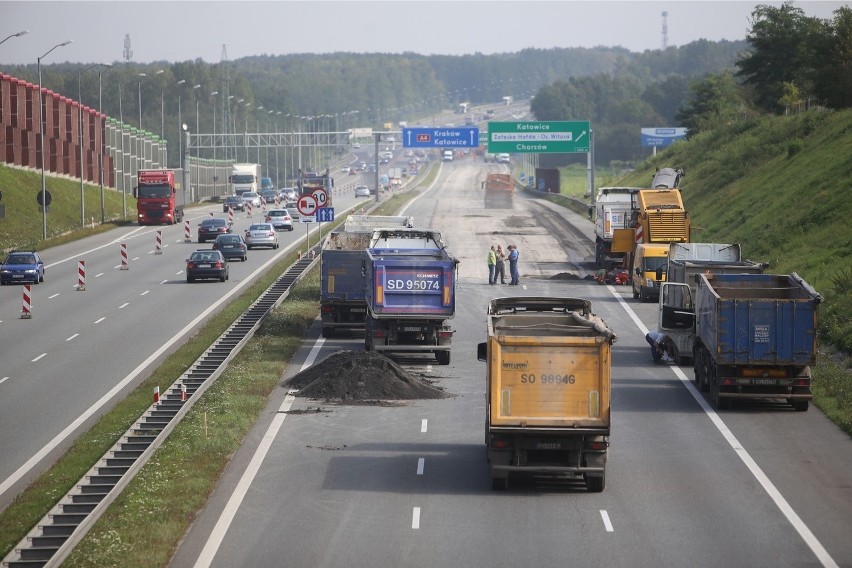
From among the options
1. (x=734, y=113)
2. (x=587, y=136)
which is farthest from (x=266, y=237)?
(x=734, y=113)

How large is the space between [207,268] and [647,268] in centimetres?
1864

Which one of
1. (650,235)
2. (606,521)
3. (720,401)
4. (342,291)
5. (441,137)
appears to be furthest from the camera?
(441,137)

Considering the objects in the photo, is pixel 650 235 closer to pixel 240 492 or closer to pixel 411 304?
pixel 411 304

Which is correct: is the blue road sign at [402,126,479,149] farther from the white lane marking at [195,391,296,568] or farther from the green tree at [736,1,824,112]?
the white lane marking at [195,391,296,568]

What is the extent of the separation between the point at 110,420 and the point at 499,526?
451 inches

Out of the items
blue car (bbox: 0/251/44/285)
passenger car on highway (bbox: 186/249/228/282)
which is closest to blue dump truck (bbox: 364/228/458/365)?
passenger car on highway (bbox: 186/249/228/282)

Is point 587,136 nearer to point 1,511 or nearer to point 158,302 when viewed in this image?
point 158,302

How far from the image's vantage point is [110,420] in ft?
95.9

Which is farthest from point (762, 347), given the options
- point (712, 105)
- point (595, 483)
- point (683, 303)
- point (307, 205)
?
point (712, 105)

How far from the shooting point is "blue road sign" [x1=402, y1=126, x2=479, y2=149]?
114750 millimetres

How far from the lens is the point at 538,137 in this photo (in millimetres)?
103812

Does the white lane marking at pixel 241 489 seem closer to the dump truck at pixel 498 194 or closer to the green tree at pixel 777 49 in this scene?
the dump truck at pixel 498 194

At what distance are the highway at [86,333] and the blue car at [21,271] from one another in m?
0.60

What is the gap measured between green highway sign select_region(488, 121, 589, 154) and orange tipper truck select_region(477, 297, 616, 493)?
8002 cm
